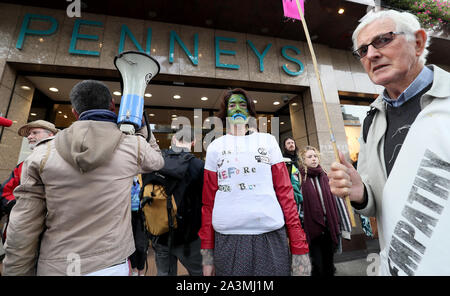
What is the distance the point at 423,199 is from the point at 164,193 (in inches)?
79.1

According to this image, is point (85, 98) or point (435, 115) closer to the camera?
point (435, 115)

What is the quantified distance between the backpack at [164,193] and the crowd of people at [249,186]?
4 cm

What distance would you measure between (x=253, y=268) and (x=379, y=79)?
1500 millimetres

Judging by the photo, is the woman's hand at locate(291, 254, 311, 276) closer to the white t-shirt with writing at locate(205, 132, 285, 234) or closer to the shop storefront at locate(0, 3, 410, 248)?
the white t-shirt with writing at locate(205, 132, 285, 234)

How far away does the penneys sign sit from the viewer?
4.47m

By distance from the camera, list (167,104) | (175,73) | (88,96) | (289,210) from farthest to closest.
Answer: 1. (167,104)
2. (175,73)
3. (289,210)
4. (88,96)

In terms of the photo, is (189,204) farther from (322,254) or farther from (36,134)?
(36,134)

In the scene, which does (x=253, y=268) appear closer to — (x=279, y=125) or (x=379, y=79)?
(x=379, y=79)

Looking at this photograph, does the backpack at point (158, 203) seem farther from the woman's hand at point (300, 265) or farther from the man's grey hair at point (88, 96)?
the woman's hand at point (300, 265)

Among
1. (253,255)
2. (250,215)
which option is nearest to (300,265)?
(253,255)

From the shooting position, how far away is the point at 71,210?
113cm

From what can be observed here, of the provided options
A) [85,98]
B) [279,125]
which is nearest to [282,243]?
[85,98]
